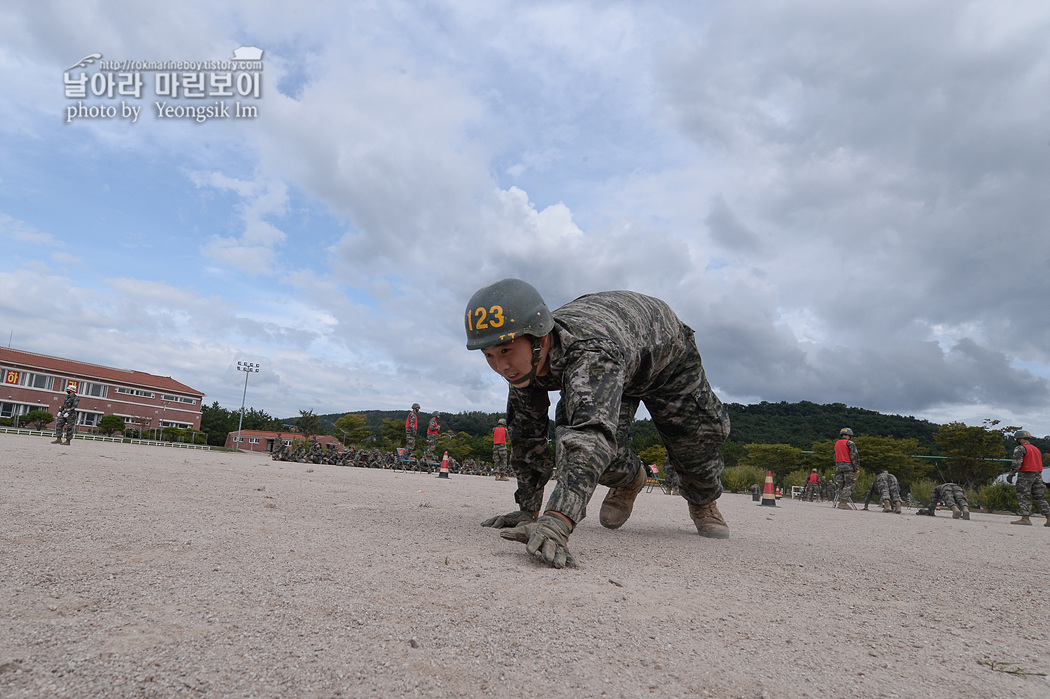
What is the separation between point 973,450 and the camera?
2302 cm

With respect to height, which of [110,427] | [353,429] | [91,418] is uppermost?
[353,429]

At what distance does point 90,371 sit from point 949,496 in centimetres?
6246

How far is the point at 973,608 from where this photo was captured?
203 cm

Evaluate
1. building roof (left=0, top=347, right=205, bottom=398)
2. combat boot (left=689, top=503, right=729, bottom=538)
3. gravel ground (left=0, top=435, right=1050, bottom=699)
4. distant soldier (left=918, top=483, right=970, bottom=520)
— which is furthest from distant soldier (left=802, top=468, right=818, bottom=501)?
building roof (left=0, top=347, right=205, bottom=398)

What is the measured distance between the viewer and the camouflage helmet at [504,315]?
2682mm

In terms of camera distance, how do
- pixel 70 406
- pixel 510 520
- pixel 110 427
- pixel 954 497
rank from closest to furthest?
1. pixel 510 520
2. pixel 954 497
3. pixel 70 406
4. pixel 110 427

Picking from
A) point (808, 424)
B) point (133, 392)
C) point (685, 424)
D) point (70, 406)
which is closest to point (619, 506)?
point (685, 424)

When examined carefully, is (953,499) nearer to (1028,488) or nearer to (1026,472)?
(1028,488)

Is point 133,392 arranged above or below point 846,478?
above

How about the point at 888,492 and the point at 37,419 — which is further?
the point at 37,419

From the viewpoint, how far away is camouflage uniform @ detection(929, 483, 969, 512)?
10820 mm

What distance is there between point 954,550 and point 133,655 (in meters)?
4.77

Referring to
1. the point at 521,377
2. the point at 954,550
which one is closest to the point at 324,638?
the point at 521,377

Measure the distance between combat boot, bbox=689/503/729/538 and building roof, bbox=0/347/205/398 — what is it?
57.3 m
